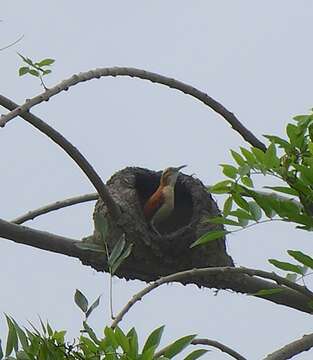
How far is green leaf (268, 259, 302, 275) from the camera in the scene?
2.96 m

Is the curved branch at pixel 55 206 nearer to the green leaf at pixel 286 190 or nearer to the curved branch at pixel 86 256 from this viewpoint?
the curved branch at pixel 86 256

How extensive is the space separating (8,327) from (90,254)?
5.53ft

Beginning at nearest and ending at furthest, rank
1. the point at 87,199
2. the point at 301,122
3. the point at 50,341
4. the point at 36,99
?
the point at 50,341 < the point at 301,122 < the point at 36,99 < the point at 87,199

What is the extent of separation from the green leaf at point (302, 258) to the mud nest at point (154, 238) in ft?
5.86

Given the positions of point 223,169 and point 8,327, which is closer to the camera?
point 8,327

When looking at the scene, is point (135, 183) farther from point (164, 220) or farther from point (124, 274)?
point (124, 274)

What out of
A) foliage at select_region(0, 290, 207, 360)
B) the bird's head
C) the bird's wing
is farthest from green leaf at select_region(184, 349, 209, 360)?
the bird's head

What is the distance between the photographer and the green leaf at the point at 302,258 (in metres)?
2.85

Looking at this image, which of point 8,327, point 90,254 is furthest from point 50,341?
point 90,254

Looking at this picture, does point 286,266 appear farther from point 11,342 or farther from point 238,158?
point 11,342

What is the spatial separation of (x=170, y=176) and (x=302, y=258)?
345cm

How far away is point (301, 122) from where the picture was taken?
9.85ft

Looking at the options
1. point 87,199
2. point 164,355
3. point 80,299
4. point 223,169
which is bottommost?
point 164,355

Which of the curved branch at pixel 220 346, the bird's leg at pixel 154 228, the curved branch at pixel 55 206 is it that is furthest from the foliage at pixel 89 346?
the bird's leg at pixel 154 228
